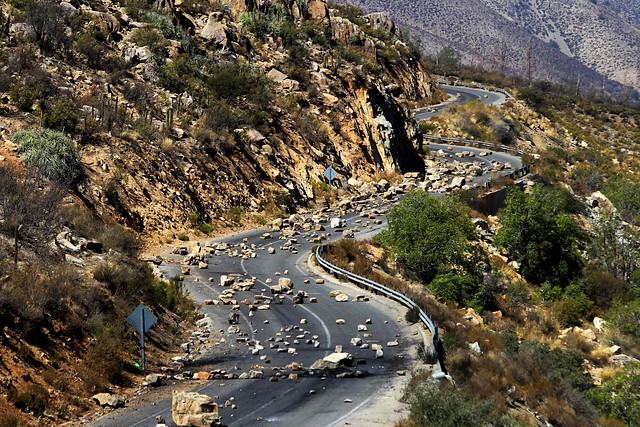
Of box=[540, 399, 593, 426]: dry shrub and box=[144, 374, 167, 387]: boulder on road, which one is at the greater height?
box=[144, 374, 167, 387]: boulder on road

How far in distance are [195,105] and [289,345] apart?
83.6 ft

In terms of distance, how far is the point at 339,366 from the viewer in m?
17.0

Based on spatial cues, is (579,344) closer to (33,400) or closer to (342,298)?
(342,298)

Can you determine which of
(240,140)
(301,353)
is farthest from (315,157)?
(301,353)

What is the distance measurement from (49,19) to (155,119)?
26.5ft

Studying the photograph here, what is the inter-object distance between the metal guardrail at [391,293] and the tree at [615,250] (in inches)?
730

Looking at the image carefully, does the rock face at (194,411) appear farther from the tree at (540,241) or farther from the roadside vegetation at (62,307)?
the tree at (540,241)

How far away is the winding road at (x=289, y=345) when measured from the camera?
13.9m

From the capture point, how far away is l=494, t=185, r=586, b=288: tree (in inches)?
1441

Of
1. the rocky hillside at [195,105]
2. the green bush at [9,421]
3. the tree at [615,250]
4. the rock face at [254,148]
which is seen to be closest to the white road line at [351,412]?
the green bush at [9,421]

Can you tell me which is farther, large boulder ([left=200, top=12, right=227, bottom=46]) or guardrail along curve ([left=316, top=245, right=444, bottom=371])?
large boulder ([left=200, top=12, right=227, bottom=46])

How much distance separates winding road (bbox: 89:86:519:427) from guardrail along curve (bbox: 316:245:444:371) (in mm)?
305

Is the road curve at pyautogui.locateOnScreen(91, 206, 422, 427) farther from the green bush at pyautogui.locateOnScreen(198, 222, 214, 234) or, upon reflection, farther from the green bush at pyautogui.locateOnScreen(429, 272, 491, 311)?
the green bush at pyautogui.locateOnScreen(429, 272, 491, 311)

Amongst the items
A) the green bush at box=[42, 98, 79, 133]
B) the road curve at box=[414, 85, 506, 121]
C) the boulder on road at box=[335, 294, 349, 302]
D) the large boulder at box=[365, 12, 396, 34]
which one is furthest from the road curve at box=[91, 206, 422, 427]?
the large boulder at box=[365, 12, 396, 34]
